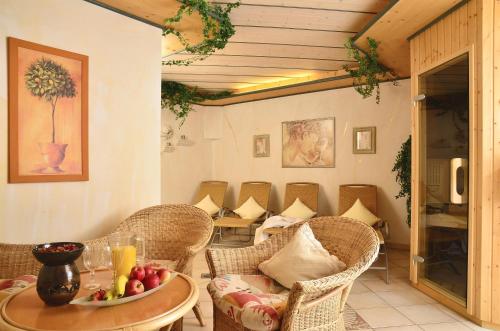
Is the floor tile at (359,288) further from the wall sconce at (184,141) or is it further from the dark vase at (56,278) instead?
the wall sconce at (184,141)

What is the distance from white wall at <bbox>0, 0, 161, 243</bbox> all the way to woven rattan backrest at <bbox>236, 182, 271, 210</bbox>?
9.66 ft

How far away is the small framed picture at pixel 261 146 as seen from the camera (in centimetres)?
639

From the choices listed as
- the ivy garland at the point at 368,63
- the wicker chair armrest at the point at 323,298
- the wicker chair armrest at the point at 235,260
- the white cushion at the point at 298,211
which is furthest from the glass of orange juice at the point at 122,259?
the white cushion at the point at 298,211

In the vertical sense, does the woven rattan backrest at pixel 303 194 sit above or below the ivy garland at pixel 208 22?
below

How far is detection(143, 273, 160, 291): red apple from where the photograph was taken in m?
1.62

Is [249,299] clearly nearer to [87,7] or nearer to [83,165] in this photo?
[83,165]

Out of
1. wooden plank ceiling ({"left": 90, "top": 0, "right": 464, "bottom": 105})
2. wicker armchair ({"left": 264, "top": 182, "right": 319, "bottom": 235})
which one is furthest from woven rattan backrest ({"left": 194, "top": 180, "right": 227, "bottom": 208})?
wooden plank ceiling ({"left": 90, "top": 0, "right": 464, "bottom": 105})

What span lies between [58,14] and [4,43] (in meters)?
0.45

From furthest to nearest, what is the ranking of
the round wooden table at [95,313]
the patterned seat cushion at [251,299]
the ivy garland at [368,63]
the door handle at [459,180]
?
the ivy garland at [368,63] < the door handle at [459,180] < the patterned seat cushion at [251,299] < the round wooden table at [95,313]

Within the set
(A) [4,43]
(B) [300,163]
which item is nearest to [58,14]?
(A) [4,43]

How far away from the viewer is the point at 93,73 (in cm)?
277

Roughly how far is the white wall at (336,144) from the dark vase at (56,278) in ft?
15.1

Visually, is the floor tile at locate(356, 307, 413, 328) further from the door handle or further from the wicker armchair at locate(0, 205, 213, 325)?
the wicker armchair at locate(0, 205, 213, 325)

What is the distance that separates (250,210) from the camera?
19.3ft
